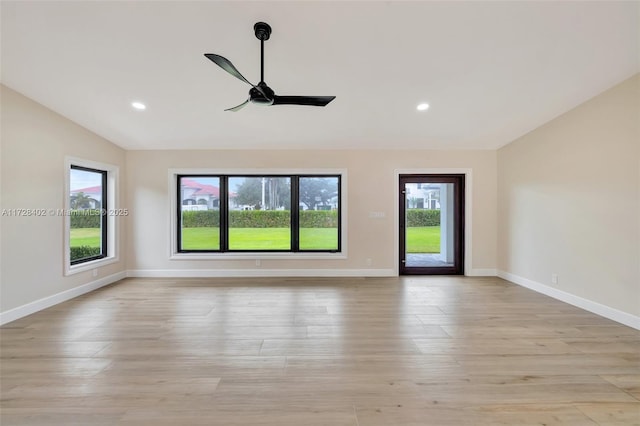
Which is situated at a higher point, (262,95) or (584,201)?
(262,95)

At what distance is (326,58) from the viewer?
2.82 metres

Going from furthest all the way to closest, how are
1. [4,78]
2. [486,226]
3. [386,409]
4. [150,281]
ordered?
[486,226]
[150,281]
[4,78]
[386,409]

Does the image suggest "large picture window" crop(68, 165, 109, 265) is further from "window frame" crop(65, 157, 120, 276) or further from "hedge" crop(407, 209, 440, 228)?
"hedge" crop(407, 209, 440, 228)

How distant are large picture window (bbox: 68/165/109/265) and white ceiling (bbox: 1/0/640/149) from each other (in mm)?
965

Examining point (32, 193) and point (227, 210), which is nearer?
point (32, 193)

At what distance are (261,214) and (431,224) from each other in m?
3.42

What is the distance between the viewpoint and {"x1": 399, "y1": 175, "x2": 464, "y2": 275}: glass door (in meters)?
5.34

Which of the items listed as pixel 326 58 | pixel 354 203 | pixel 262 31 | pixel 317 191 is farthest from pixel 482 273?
pixel 262 31

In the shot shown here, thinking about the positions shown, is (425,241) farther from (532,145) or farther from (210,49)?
(210,49)

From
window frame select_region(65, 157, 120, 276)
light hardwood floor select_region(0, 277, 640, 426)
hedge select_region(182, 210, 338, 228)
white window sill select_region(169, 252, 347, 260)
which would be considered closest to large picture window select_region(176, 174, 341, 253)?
hedge select_region(182, 210, 338, 228)

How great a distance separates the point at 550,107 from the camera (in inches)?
146

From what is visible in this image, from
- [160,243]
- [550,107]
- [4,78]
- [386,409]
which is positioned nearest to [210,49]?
[4,78]

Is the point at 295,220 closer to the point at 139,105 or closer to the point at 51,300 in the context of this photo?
the point at 139,105

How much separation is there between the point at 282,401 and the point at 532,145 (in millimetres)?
5144
